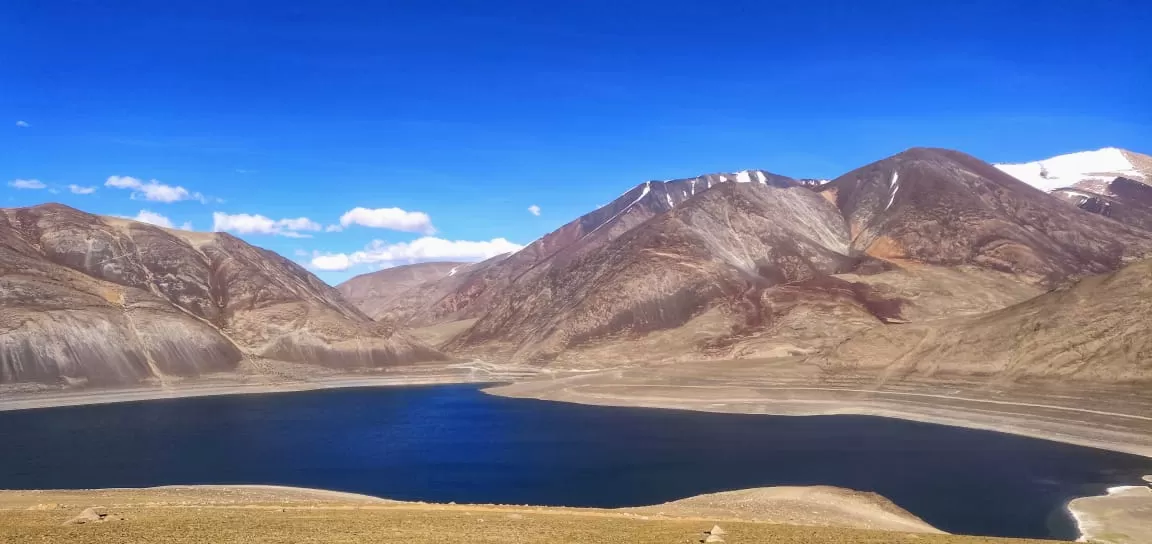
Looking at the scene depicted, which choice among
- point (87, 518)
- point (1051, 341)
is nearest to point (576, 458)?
point (87, 518)

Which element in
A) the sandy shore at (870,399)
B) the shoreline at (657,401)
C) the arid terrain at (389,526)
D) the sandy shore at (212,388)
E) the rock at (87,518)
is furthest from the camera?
the sandy shore at (212,388)

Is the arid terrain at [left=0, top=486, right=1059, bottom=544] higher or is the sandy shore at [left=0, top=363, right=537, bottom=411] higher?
the arid terrain at [left=0, top=486, right=1059, bottom=544]

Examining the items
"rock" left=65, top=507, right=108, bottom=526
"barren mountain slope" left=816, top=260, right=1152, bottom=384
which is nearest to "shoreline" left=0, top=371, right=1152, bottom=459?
"barren mountain slope" left=816, top=260, right=1152, bottom=384

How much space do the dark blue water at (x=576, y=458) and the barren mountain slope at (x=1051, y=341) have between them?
23999 millimetres

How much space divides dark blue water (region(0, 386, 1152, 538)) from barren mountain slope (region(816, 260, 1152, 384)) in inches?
945

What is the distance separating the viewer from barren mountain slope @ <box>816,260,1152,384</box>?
107m

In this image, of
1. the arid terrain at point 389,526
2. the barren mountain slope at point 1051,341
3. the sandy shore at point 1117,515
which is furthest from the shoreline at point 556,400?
the arid terrain at point 389,526

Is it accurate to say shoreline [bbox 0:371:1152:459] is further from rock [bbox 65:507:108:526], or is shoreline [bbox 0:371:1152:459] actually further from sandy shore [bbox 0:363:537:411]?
rock [bbox 65:507:108:526]

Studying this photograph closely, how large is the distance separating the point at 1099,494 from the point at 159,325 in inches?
7099

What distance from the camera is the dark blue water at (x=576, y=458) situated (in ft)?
212

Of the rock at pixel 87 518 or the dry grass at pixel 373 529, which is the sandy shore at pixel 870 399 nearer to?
the dry grass at pixel 373 529

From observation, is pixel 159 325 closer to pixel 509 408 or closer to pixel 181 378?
pixel 181 378

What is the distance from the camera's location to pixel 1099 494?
61.9m

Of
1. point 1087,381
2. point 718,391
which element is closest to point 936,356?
point 1087,381
